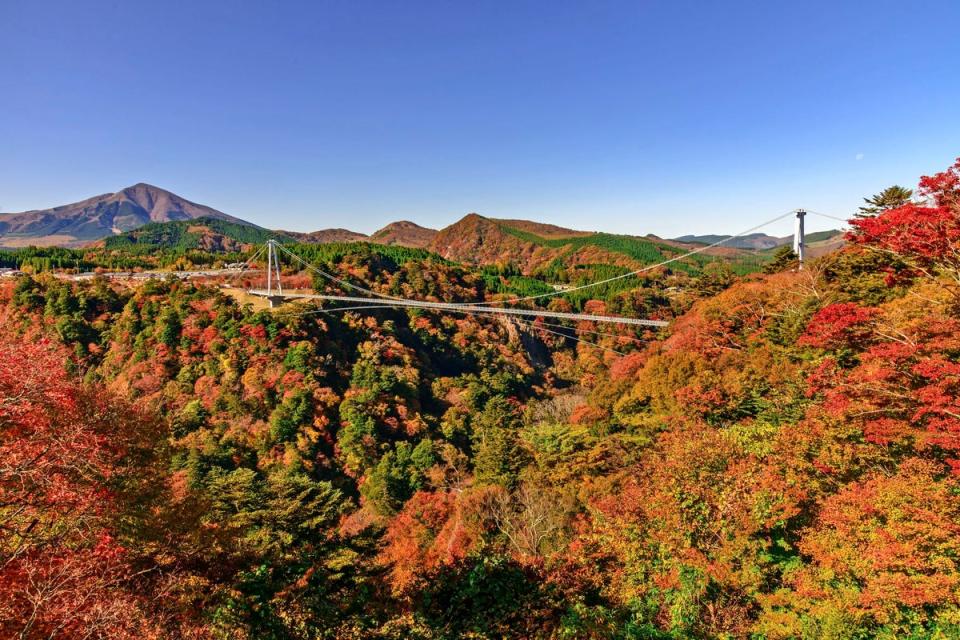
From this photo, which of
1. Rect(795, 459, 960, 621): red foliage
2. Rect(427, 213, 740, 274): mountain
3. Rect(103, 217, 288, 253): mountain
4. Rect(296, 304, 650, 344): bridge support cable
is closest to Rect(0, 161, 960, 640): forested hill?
Rect(795, 459, 960, 621): red foliage

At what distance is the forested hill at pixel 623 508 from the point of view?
5840mm

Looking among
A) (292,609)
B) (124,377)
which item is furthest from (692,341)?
(124,377)

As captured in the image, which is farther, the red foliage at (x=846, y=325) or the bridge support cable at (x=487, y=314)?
the bridge support cable at (x=487, y=314)

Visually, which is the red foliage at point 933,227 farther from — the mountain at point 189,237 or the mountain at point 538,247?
the mountain at point 189,237

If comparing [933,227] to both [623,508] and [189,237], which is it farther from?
[189,237]

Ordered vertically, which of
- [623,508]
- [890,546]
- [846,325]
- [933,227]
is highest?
[933,227]

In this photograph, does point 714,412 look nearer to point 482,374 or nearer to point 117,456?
point 117,456

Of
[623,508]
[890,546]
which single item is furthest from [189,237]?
[890,546]

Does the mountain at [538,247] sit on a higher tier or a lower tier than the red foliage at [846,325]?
higher

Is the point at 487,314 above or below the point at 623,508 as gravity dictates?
above

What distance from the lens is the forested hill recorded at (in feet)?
19.2

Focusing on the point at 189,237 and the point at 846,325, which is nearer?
the point at 846,325

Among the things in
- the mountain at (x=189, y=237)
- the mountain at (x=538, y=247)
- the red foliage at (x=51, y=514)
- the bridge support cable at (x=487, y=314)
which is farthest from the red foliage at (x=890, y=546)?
→ the mountain at (x=189, y=237)

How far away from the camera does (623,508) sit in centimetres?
1020
